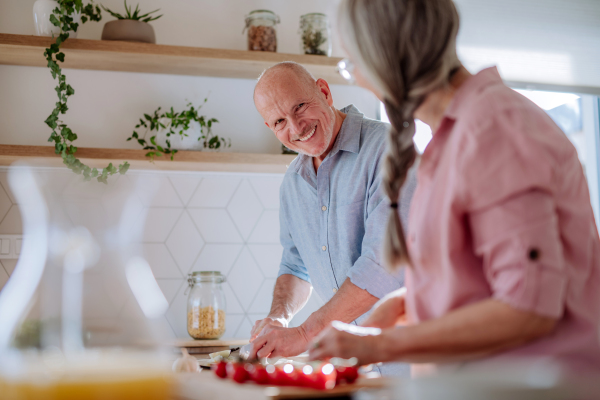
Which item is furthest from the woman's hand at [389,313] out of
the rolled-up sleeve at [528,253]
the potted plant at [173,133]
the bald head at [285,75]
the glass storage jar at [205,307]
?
the potted plant at [173,133]

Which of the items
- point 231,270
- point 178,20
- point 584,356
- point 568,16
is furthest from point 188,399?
point 568,16

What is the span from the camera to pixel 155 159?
2000 mm

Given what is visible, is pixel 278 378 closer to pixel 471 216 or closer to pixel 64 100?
pixel 471 216

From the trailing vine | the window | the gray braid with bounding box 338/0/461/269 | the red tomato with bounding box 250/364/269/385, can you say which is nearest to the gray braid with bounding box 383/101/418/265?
the gray braid with bounding box 338/0/461/269

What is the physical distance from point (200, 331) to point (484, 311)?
152cm

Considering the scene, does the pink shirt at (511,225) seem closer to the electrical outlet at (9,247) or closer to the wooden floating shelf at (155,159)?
the wooden floating shelf at (155,159)

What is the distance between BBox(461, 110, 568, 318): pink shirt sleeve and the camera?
0.58m

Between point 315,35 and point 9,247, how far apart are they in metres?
1.45

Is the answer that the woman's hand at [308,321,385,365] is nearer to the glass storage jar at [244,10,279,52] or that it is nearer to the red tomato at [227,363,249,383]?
the red tomato at [227,363,249,383]

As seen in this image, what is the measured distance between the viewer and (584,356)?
25.7 inches

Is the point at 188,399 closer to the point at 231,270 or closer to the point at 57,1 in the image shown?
the point at 231,270

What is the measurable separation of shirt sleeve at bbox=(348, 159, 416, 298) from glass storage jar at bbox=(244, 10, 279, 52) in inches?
36.5

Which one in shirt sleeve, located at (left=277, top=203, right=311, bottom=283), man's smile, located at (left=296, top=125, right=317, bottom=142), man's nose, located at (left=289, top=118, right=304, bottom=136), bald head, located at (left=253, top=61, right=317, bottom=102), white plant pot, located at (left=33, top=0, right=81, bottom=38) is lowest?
shirt sleeve, located at (left=277, top=203, right=311, bottom=283)

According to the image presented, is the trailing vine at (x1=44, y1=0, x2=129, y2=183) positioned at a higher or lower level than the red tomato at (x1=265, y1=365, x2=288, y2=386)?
higher
